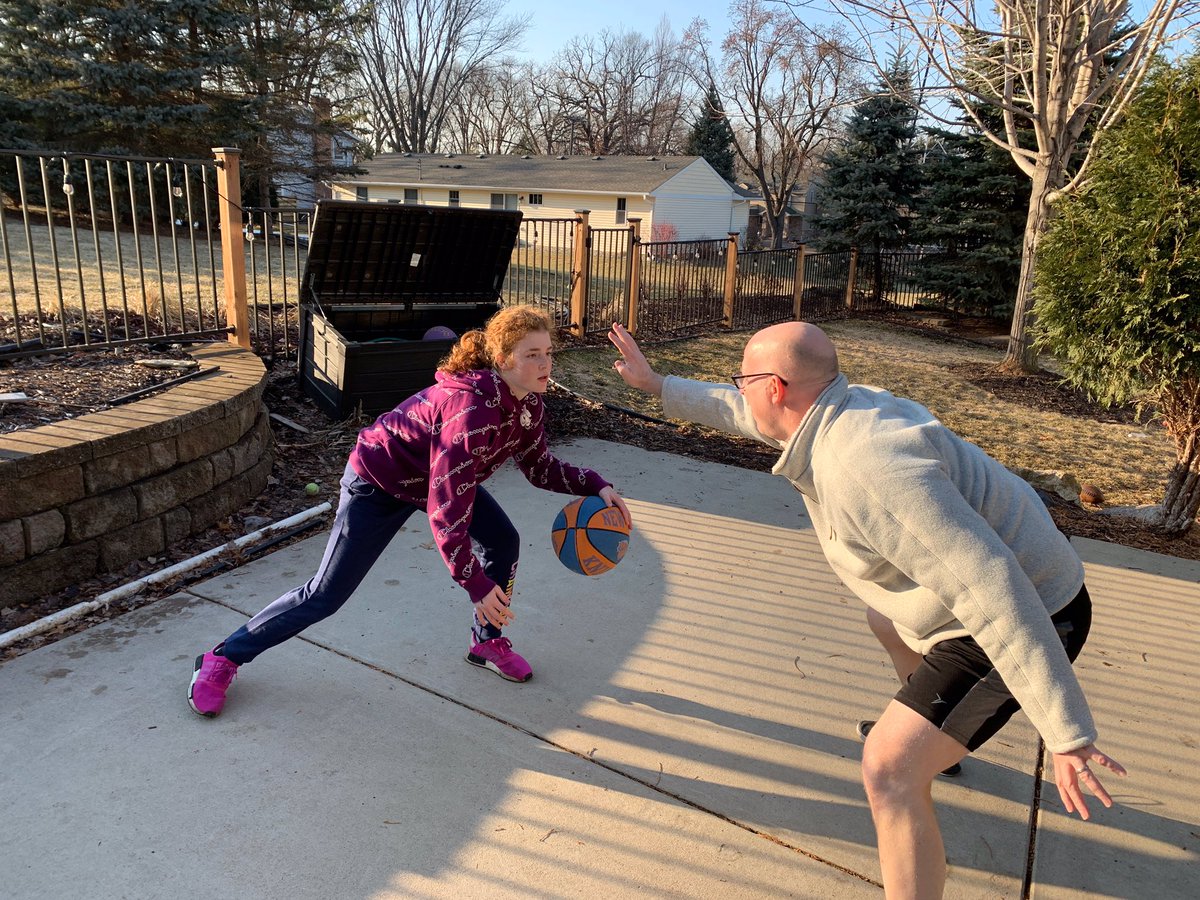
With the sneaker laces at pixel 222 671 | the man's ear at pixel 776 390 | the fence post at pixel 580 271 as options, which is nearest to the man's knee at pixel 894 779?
the man's ear at pixel 776 390

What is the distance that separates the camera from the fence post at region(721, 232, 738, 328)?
1498 centimetres

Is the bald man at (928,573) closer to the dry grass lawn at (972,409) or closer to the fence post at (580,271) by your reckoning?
the dry grass lawn at (972,409)

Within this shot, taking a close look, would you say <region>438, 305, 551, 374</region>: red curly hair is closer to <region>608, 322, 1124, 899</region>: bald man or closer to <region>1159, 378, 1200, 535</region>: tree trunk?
<region>608, 322, 1124, 899</region>: bald man

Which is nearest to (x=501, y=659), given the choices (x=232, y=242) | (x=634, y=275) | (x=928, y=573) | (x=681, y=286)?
(x=928, y=573)

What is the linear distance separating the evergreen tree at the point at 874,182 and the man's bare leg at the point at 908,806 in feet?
64.4

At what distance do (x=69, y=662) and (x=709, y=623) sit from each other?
286 centimetres

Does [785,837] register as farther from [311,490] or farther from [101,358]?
[101,358]

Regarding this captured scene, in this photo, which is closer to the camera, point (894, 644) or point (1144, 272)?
point (894, 644)

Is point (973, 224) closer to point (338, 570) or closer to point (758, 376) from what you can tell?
point (758, 376)

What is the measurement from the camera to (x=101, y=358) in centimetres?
583

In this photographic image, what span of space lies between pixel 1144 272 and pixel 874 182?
17.0 meters

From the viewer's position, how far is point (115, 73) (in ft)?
59.2

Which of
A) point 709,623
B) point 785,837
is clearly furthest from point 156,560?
point 785,837

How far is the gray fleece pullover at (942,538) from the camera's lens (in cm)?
196
